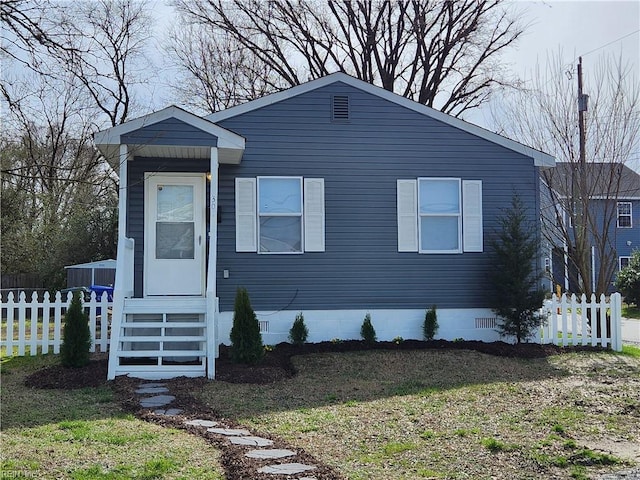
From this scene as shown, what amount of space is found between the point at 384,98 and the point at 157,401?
21.4 ft

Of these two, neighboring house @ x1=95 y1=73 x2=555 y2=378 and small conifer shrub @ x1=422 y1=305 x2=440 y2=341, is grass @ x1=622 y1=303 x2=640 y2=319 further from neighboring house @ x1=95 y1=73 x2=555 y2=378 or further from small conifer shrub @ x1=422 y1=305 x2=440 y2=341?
small conifer shrub @ x1=422 y1=305 x2=440 y2=341

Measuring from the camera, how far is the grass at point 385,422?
4.59 meters

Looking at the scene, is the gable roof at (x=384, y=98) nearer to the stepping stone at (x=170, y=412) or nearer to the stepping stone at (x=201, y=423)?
the stepping stone at (x=170, y=412)

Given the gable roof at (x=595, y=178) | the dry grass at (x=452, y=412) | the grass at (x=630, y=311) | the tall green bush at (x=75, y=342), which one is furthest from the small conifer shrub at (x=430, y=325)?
the grass at (x=630, y=311)

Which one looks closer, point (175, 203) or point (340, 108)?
point (175, 203)

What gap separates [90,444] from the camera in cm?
503

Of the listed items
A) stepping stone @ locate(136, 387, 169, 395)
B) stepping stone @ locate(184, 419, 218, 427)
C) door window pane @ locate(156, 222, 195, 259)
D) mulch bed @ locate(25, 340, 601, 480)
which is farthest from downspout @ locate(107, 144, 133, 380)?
stepping stone @ locate(184, 419, 218, 427)

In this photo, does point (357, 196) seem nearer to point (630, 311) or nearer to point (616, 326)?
point (616, 326)

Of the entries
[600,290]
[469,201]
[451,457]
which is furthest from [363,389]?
[600,290]

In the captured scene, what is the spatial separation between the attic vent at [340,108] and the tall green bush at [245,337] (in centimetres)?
372

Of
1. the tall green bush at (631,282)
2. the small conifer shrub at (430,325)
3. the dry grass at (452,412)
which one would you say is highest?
the tall green bush at (631,282)

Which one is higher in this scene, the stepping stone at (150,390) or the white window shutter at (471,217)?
the white window shutter at (471,217)

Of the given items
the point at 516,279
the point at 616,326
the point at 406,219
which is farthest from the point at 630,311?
the point at 406,219

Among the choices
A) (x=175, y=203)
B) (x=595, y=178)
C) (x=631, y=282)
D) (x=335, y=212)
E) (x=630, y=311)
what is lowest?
(x=630, y=311)
